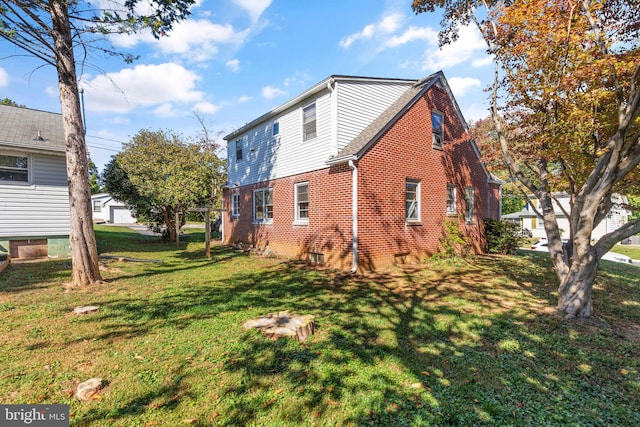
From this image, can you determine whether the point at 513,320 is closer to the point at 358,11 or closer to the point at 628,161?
the point at 628,161

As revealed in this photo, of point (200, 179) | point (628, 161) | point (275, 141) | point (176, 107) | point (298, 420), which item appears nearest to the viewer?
point (298, 420)

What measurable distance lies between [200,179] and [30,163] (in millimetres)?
7048

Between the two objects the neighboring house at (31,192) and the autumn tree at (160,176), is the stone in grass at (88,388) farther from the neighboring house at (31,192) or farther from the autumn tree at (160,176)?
the autumn tree at (160,176)

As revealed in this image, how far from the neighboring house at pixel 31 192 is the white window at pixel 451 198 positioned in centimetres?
1558

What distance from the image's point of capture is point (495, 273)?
895 centimetres

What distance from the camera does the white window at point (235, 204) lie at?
1641 centimetres

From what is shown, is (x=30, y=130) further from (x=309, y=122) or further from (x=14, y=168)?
(x=309, y=122)

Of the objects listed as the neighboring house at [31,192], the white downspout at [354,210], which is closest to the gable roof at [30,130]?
the neighboring house at [31,192]

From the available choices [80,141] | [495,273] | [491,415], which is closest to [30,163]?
[80,141]

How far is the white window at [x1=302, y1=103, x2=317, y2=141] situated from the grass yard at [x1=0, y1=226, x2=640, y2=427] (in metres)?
6.29

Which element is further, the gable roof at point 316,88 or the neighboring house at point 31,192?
the neighboring house at point 31,192

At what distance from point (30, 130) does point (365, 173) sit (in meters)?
13.5

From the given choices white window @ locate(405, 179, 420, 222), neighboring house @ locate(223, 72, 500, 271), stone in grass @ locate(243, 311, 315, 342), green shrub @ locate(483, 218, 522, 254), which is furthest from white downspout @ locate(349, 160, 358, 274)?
green shrub @ locate(483, 218, 522, 254)

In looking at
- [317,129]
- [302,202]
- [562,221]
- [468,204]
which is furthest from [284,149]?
[562,221]
